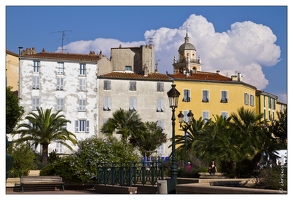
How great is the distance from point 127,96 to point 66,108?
658cm

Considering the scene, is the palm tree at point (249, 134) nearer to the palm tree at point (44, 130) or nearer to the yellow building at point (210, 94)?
the palm tree at point (44, 130)

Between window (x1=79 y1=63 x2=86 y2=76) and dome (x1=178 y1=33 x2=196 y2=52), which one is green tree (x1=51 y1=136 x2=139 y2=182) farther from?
dome (x1=178 y1=33 x2=196 y2=52)

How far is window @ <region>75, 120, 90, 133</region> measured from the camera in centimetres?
6850

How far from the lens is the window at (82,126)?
68.5 meters

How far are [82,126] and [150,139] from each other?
8.64m

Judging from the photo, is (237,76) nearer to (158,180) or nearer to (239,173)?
(239,173)

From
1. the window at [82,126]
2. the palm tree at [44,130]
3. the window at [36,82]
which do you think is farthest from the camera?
the window at [82,126]

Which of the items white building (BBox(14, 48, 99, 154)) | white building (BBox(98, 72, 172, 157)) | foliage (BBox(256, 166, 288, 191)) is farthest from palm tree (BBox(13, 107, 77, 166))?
foliage (BBox(256, 166, 288, 191))

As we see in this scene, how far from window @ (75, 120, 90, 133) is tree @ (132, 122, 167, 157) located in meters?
6.57

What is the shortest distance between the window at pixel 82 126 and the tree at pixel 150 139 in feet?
21.6

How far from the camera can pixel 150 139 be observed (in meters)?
63.5

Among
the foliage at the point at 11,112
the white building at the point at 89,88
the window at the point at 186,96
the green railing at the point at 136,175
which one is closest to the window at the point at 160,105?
the white building at the point at 89,88

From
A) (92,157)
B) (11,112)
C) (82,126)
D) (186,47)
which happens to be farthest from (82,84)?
(186,47)
